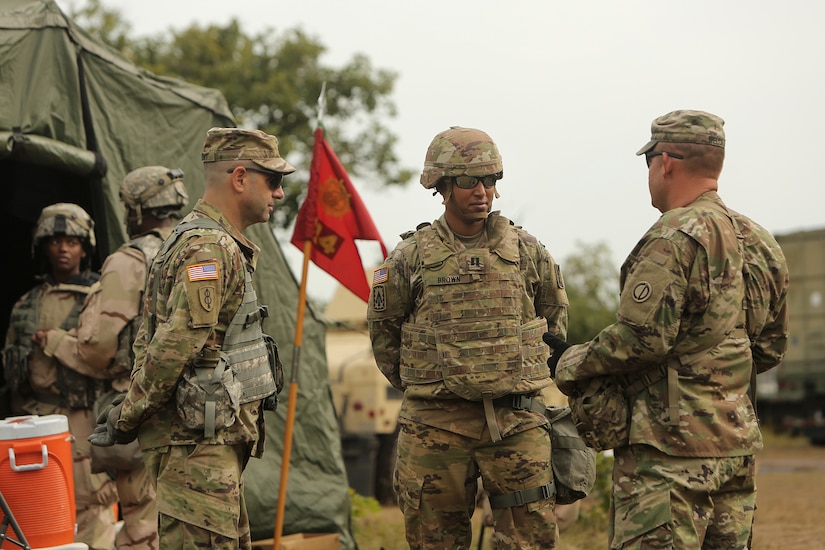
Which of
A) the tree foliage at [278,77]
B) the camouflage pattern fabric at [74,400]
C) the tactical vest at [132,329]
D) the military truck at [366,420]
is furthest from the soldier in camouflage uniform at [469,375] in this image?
the tree foliage at [278,77]

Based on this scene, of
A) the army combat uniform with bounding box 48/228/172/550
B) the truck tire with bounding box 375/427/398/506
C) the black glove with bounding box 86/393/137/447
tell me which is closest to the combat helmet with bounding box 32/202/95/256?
the army combat uniform with bounding box 48/228/172/550

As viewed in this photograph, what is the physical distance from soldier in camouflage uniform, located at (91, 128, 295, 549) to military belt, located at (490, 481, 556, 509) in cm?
104

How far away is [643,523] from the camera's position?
3.81 meters

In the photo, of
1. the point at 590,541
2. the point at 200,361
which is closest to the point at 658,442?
the point at 200,361

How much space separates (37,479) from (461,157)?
223 cm

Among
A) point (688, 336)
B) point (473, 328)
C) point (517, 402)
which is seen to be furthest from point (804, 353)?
point (688, 336)

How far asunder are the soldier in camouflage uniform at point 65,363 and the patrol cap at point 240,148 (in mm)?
1784

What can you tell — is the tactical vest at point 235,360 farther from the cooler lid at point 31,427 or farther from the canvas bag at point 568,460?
the canvas bag at point 568,460

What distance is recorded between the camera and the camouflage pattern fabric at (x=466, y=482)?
184 inches

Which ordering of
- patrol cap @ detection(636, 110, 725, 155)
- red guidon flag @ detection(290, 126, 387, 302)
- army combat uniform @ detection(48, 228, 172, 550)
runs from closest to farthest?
patrol cap @ detection(636, 110, 725, 155), army combat uniform @ detection(48, 228, 172, 550), red guidon flag @ detection(290, 126, 387, 302)

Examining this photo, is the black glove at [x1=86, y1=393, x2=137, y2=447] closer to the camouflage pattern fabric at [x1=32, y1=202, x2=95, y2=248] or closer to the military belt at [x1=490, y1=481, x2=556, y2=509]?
the military belt at [x1=490, y1=481, x2=556, y2=509]

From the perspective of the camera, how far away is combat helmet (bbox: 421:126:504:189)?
474 centimetres

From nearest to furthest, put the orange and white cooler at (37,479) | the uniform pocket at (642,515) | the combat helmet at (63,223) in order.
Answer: the uniform pocket at (642,515)
the orange and white cooler at (37,479)
the combat helmet at (63,223)

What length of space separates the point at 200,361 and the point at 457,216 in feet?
Answer: 4.36
